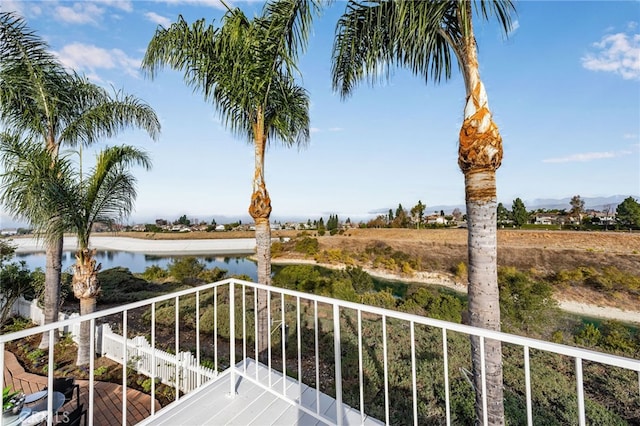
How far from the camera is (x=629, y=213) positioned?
14766mm

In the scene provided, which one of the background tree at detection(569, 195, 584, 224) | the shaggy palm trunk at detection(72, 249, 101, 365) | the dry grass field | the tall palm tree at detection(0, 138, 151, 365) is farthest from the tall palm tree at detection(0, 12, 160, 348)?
the background tree at detection(569, 195, 584, 224)

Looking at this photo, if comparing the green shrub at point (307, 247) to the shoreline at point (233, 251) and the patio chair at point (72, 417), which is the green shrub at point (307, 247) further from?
the patio chair at point (72, 417)

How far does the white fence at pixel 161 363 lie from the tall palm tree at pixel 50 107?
→ 1.39 m

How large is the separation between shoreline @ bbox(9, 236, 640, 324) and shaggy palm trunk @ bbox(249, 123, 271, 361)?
291 centimetres

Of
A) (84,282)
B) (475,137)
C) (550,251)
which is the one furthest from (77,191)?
(550,251)

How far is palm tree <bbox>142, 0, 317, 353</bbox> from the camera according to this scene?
3.35 m

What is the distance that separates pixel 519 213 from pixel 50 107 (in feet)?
81.7

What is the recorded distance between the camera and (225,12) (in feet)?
11.6

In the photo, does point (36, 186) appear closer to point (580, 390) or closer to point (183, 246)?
point (580, 390)

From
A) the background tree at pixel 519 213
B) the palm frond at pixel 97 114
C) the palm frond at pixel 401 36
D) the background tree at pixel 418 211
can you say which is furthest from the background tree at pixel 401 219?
the palm frond at pixel 97 114

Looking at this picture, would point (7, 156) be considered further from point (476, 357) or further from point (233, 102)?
point (476, 357)

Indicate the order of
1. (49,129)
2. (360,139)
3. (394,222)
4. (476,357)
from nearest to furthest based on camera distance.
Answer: (476,357), (49,129), (360,139), (394,222)

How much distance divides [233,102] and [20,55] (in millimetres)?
3623

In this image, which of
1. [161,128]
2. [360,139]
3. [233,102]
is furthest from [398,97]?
[161,128]
